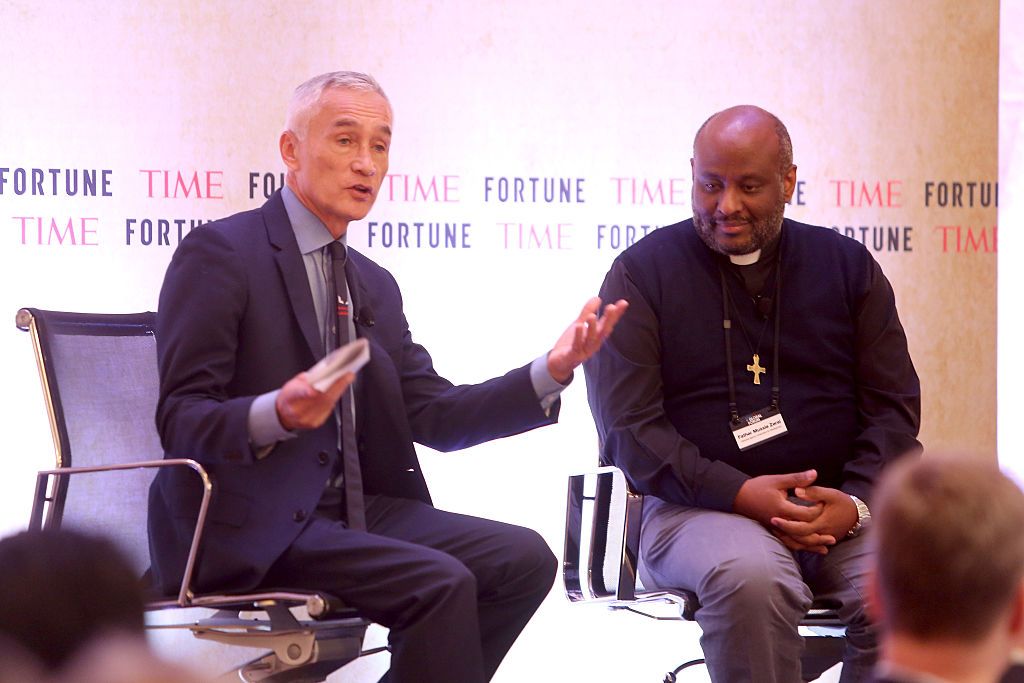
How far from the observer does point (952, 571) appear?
1.48 meters

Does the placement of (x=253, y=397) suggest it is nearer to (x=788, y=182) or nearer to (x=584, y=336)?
(x=584, y=336)

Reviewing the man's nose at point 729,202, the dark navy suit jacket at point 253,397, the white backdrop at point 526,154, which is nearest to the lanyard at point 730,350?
the man's nose at point 729,202

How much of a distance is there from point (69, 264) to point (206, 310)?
5.61ft

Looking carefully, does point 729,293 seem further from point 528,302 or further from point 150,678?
point 150,678

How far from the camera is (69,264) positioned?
4.74 metres

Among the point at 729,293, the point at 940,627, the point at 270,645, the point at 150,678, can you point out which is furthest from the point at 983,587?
the point at 729,293

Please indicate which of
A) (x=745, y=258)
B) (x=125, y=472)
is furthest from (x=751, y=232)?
(x=125, y=472)

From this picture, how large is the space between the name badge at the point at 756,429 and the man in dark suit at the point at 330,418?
1.97 feet

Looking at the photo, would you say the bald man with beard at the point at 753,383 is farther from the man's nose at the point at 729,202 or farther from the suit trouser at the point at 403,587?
the suit trouser at the point at 403,587

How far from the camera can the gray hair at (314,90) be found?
143 inches

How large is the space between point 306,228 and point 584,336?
836 millimetres

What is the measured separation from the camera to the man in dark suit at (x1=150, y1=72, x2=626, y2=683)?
→ 122 inches

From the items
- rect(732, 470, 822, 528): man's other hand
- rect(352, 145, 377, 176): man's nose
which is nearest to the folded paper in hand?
rect(352, 145, 377, 176): man's nose

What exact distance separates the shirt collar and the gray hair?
0.20 metres
